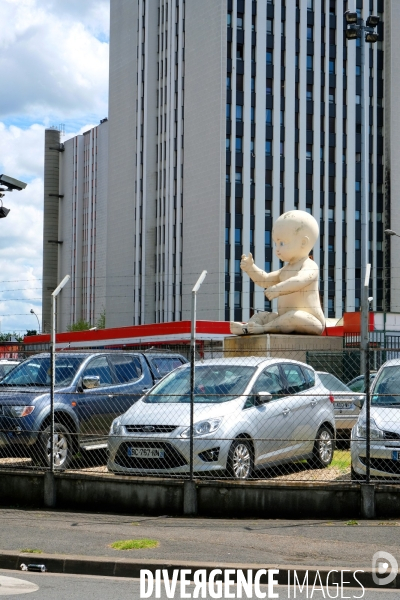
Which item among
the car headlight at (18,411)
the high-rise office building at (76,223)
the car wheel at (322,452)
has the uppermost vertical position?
the high-rise office building at (76,223)

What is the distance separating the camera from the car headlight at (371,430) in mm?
11281

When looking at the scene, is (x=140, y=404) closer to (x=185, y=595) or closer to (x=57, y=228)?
(x=185, y=595)

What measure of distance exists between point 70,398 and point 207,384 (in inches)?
90.7

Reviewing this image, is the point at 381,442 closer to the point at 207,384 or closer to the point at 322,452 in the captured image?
the point at 322,452

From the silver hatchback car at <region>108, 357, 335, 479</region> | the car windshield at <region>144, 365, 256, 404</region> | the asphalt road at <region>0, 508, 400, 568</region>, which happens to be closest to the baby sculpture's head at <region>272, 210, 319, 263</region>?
the silver hatchback car at <region>108, 357, 335, 479</region>

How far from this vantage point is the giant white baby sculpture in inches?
980

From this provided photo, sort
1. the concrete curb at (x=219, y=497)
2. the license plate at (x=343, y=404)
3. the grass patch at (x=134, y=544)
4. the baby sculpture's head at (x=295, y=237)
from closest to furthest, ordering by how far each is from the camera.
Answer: the grass patch at (x=134, y=544)
the concrete curb at (x=219, y=497)
the license plate at (x=343, y=404)
the baby sculpture's head at (x=295, y=237)

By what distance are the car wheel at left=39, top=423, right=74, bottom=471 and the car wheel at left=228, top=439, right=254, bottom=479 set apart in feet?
7.79

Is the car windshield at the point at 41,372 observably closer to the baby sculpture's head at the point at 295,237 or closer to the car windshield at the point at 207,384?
the car windshield at the point at 207,384

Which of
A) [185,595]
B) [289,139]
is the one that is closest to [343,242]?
[289,139]

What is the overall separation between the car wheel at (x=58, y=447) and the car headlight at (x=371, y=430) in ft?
12.3

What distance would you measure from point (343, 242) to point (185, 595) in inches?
2725

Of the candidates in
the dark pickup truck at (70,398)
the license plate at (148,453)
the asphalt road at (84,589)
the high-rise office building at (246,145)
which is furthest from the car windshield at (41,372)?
the high-rise office building at (246,145)

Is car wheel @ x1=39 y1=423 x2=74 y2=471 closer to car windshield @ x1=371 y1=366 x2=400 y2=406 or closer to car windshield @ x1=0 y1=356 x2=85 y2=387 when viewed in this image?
car windshield @ x1=0 y1=356 x2=85 y2=387
